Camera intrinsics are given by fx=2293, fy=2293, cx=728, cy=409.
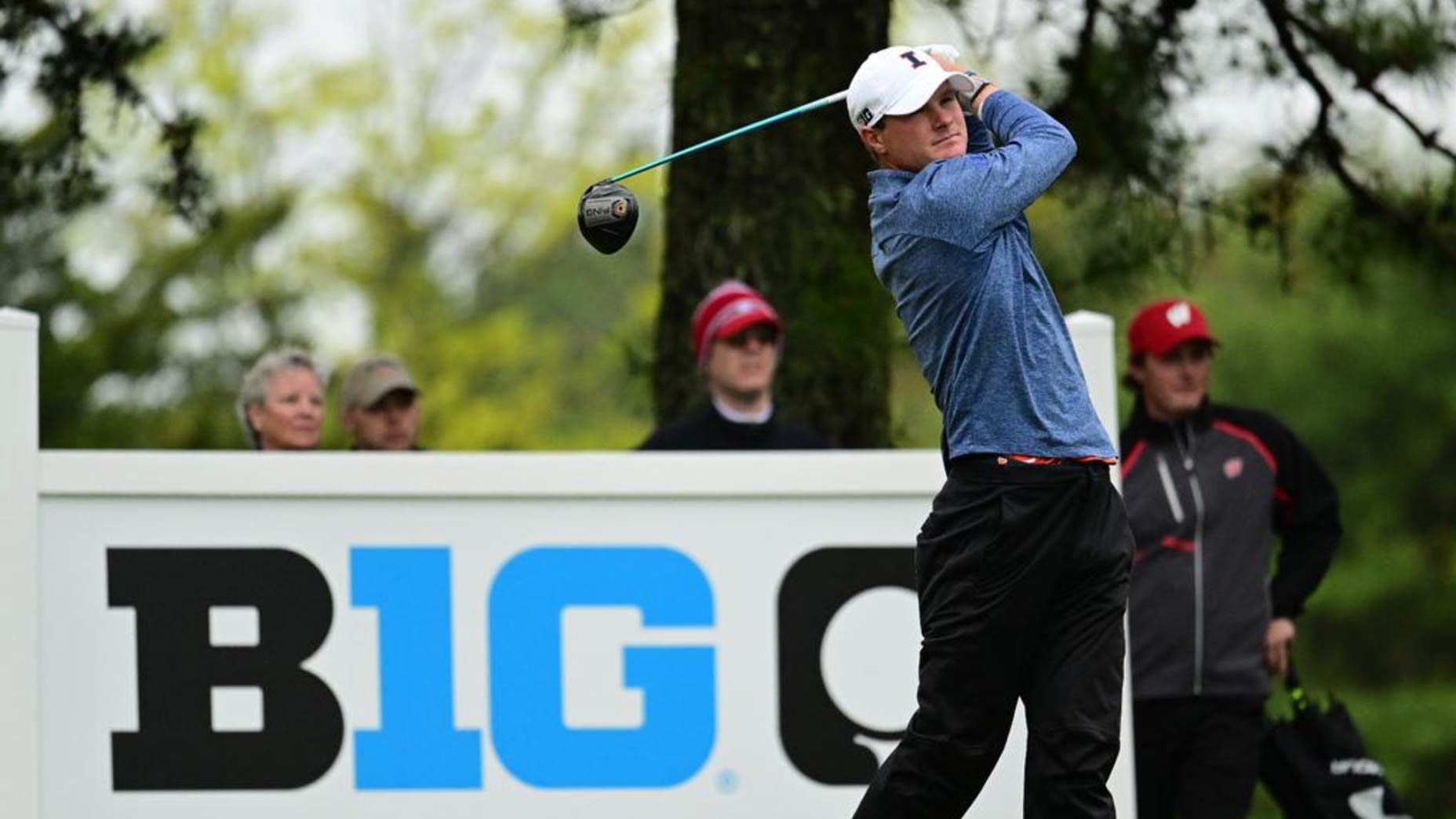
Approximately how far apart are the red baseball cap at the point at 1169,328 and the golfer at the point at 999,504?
5.96 ft

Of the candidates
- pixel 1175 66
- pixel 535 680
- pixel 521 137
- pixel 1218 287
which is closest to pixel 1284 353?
pixel 1218 287

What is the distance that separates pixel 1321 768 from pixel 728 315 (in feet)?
6.30

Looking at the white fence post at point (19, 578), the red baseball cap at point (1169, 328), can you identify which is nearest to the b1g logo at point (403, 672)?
the white fence post at point (19, 578)

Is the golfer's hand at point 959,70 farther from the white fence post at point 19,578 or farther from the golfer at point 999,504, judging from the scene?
the white fence post at point 19,578

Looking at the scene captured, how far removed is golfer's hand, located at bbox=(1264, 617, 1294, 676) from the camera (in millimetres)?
5906

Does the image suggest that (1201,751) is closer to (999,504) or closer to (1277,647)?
(1277,647)

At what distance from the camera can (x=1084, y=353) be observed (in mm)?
5262

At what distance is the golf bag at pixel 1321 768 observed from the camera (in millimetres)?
5770

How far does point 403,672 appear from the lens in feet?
16.8

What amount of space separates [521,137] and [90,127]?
19790mm

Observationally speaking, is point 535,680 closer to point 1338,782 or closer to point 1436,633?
point 1338,782

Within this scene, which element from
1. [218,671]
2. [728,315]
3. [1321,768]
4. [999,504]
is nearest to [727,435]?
[728,315]

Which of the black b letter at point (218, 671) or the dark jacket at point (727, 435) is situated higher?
the dark jacket at point (727, 435)

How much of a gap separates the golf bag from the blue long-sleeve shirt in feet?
6.52
